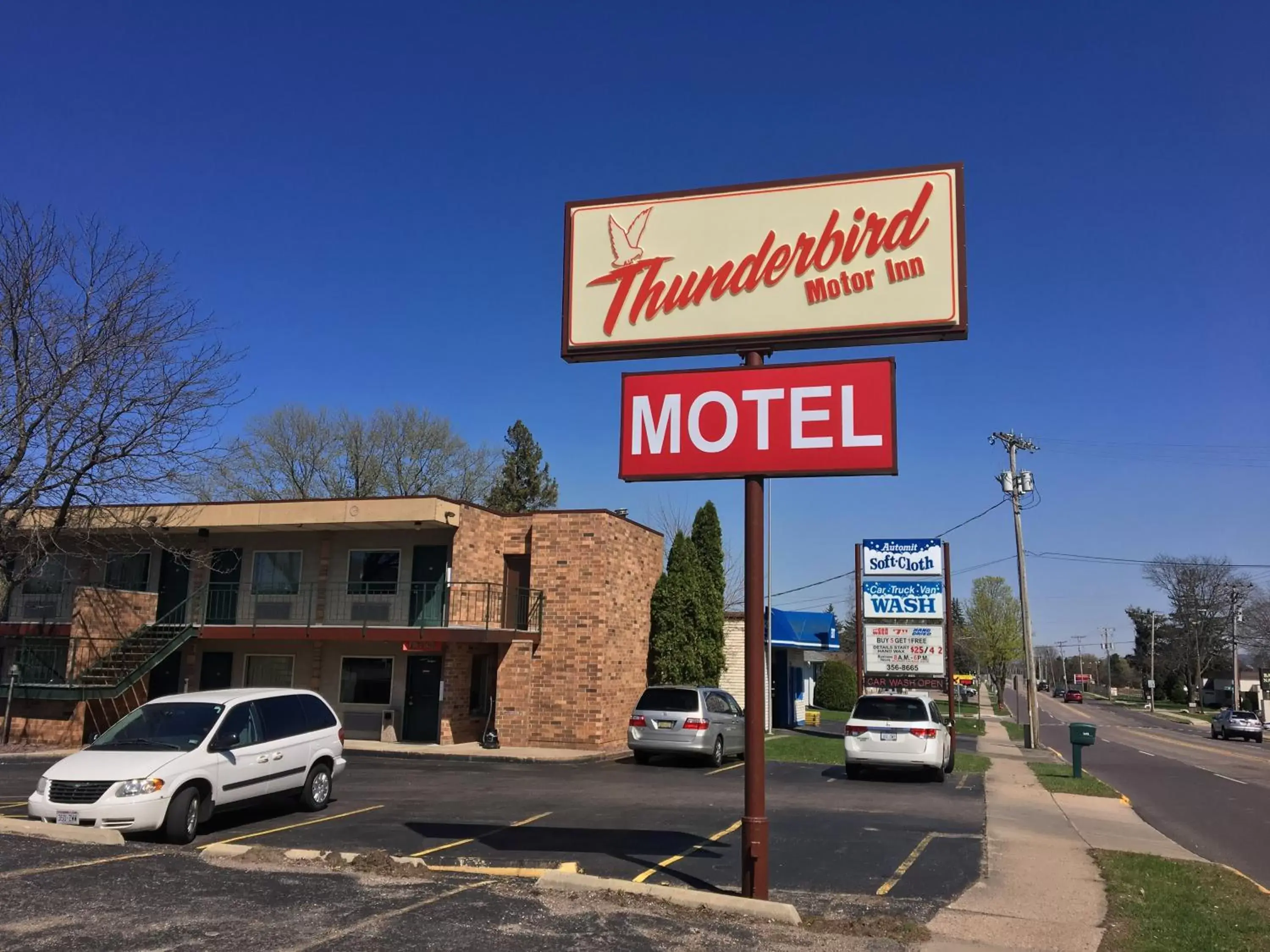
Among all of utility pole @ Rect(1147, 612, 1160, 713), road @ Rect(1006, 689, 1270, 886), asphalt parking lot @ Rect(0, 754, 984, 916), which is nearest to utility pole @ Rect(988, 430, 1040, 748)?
road @ Rect(1006, 689, 1270, 886)

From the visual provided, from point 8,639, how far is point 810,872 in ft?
84.4

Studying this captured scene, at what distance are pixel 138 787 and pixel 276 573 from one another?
1747cm

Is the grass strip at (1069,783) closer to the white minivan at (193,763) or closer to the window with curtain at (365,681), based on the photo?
the white minivan at (193,763)

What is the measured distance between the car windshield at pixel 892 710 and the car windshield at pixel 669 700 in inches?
135

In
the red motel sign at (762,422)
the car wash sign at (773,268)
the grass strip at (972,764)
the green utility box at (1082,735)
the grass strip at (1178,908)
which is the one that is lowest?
the grass strip at (972,764)

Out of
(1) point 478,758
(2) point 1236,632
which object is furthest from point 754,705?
(2) point 1236,632

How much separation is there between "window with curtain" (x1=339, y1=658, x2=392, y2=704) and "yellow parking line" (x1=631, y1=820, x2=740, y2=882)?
14893mm

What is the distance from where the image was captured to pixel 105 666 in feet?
76.6

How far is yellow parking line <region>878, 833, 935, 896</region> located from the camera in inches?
331

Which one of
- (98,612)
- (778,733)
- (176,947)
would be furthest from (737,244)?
(778,733)

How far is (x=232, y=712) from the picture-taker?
37.0 ft

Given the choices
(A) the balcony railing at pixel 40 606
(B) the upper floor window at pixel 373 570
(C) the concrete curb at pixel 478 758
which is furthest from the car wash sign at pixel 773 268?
(A) the balcony railing at pixel 40 606

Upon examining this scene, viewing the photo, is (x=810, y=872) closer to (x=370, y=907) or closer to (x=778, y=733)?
(x=370, y=907)

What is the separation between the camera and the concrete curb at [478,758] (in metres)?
20.6
